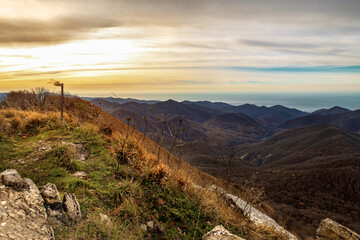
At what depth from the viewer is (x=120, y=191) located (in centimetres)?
362

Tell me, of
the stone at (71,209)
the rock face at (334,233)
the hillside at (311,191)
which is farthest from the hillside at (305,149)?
the stone at (71,209)

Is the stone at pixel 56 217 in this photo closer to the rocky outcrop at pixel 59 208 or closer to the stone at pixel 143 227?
the rocky outcrop at pixel 59 208

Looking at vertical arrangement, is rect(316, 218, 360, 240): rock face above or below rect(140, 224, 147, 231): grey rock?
below

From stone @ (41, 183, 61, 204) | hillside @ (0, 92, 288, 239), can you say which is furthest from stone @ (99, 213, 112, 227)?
stone @ (41, 183, 61, 204)

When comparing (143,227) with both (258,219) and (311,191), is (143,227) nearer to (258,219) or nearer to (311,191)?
(258,219)

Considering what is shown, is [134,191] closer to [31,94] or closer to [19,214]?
[19,214]

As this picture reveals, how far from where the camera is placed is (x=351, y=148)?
101625mm

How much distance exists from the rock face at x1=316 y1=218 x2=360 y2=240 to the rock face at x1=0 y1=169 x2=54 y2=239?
6.42 metres

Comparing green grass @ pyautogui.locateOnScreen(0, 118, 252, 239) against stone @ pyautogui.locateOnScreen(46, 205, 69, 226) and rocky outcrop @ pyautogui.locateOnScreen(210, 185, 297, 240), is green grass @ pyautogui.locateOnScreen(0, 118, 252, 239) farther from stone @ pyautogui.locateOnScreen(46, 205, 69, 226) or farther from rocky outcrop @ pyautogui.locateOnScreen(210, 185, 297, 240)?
rocky outcrop @ pyautogui.locateOnScreen(210, 185, 297, 240)

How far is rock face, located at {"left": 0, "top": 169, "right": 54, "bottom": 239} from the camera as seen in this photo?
6.69ft

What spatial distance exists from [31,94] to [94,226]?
390 inches

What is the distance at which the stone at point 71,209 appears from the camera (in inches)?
107

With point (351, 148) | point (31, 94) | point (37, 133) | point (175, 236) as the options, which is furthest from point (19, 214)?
point (351, 148)

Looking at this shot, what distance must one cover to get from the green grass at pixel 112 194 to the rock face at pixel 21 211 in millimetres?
274
